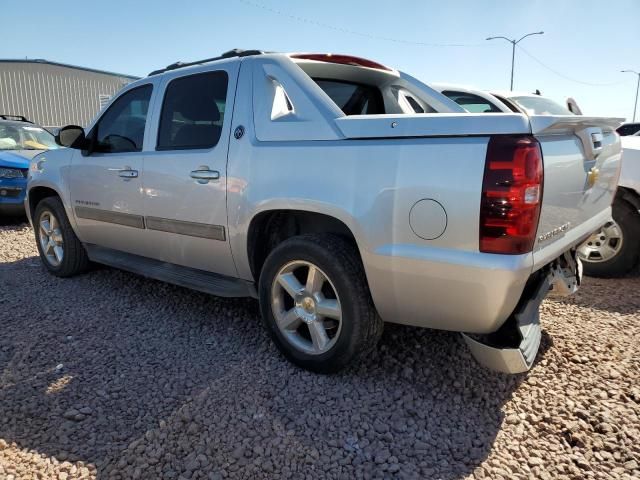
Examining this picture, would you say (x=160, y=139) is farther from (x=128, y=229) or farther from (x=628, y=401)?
(x=628, y=401)

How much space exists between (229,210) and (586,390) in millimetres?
2290

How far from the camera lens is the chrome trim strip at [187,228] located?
10.5 feet

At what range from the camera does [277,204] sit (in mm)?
2807

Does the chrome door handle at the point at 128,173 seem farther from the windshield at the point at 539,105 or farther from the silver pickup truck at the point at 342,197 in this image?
the windshield at the point at 539,105

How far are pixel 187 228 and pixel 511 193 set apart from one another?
2.16m

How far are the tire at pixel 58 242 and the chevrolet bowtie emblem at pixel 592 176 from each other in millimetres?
4326

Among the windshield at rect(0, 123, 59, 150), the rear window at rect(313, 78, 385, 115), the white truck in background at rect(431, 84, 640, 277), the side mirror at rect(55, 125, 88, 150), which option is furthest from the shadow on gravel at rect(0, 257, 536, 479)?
the windshield at rect(0, 123, 59, 150)

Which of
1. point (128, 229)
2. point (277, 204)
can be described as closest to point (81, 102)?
point (128, 229)

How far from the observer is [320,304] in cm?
277

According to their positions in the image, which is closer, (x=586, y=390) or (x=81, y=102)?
(x=586, y=390)

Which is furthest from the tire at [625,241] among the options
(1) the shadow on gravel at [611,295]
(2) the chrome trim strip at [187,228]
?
(2) the chrome trim strip at [187,228]

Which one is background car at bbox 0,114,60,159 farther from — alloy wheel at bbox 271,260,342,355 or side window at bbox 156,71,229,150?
alloy wheel at bbox 271,260,342,355

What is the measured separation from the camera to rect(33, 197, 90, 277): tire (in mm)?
4711

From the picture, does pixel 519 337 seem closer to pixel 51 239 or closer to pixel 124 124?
pixel 124 124
